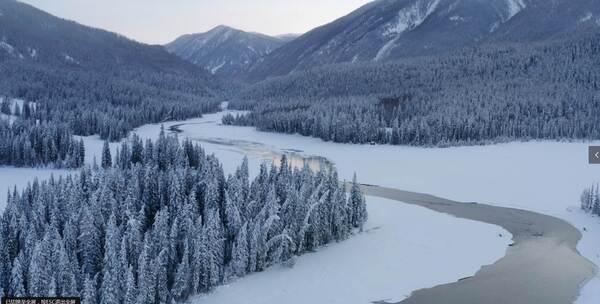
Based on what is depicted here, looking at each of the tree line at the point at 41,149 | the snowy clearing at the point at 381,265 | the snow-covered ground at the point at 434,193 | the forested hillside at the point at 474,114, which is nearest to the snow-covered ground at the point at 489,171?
the snow-covered ground at the point at 434,193

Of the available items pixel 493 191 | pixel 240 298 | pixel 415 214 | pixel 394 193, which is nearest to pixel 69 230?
pixel 240 298

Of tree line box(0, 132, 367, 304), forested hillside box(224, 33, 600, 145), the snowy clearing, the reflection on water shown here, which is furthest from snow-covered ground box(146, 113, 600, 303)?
Result: tree line box(0, 132, 367, 304)

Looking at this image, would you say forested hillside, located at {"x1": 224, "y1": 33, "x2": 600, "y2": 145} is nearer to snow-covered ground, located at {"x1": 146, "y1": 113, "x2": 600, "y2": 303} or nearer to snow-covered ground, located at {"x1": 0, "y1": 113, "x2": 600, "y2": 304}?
snow-covered ground, located at {"x1": 0, "y1": 113, "x2": 600, "y2": 304}

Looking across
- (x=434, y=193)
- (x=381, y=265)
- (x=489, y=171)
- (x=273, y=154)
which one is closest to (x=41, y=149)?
(x=273, y=154)

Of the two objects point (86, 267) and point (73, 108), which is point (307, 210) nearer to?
point (86, 267)

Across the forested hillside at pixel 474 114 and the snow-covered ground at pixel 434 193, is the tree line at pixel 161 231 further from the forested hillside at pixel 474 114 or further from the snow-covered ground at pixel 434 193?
the forested hillside at pixel 474 114

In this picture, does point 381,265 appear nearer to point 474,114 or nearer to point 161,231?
point 161,231
